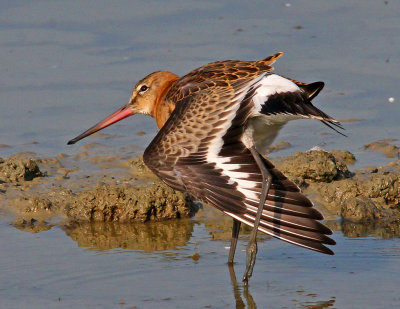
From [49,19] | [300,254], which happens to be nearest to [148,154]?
[300,254]

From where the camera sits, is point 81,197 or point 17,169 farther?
point 17,169

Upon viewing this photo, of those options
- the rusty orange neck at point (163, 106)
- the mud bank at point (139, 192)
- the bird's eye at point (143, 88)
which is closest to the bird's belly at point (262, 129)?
the rusty orange neck at point (163, 106)

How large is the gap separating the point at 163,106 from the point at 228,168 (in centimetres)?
122

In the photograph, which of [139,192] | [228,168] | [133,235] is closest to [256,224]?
[228,168]

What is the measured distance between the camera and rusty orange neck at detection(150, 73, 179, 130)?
7.96 m

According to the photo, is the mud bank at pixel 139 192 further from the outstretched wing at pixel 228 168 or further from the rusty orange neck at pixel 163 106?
the outstretched wing at pixel 228 168

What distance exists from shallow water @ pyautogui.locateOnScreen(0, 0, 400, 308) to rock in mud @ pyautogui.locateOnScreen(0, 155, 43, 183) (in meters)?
0.78

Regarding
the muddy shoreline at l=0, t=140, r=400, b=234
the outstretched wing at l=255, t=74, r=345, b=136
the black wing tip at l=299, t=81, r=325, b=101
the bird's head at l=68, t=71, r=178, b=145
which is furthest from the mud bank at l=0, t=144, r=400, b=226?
the outstretched wing at l=255, t=74, r=345, b=136

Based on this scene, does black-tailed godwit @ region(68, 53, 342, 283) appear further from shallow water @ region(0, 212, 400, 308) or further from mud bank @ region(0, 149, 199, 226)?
mud bank @ region(0, 149, 199, 226)

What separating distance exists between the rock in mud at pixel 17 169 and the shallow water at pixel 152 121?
0.78 meters

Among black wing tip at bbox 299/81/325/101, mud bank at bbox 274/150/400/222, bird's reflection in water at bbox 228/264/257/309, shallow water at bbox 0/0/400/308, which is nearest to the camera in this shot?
bird's reflection in water at bbox 228/264/257/309

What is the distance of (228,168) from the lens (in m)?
7.12

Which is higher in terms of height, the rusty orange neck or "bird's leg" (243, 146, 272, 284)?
the rusty orange neck

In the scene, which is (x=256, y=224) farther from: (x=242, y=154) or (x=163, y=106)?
(x=163, y=106)
